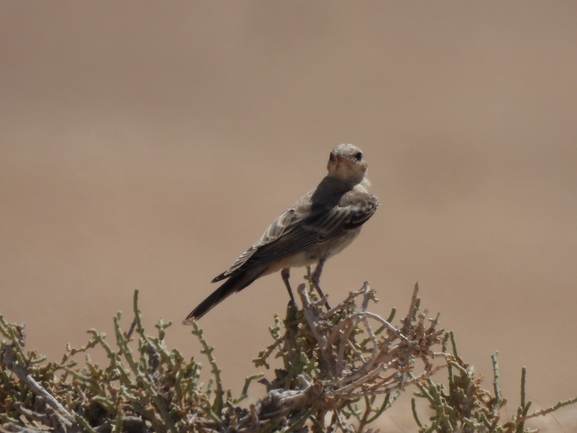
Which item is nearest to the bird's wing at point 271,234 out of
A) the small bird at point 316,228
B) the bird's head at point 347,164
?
the small bird at point 316,228

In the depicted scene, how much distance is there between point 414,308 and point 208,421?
1.03 m

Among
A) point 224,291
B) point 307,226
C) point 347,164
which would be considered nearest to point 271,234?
point 307,226

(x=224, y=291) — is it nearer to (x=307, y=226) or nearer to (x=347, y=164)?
(x=307, y=226)

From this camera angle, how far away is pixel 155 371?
3688mm

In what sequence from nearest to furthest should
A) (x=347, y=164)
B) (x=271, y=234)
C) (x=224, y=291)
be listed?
(x=224, y=291) < (x=271, y=234) < (x=347, y=164)

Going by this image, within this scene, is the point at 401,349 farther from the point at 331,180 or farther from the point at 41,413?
the point at 331,180

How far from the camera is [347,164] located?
6.50 m

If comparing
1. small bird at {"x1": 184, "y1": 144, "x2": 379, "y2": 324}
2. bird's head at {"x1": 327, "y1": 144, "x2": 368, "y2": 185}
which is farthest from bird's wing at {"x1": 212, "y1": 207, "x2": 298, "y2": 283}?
bird's head at {"x1": 327, "y1": 144, "x2": 368, "y2": 185}

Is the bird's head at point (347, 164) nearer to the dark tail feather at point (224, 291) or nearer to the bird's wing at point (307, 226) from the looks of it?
the bird's wing at point (307, 226)

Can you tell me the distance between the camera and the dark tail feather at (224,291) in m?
4.94

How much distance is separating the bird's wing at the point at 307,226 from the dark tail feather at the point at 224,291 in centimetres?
10

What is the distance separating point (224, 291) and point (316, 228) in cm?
105

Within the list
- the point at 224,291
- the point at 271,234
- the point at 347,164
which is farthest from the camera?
the point at 347,164

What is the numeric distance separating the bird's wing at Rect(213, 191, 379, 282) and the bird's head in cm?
26
